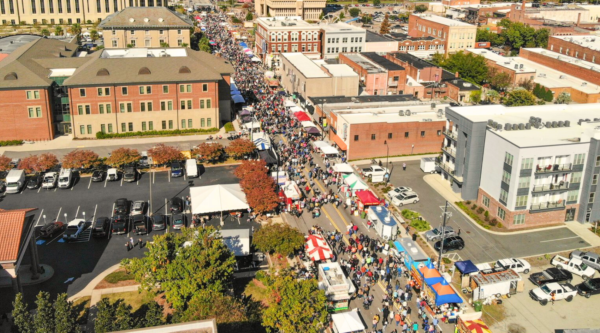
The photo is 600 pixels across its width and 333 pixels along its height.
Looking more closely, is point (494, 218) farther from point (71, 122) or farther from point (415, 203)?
point (71, 122)

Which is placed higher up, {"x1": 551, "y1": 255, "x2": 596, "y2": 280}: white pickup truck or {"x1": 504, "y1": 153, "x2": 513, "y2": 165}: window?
{"x1": 504, "y1": 153, "x2": 513, "y2": 165}: window

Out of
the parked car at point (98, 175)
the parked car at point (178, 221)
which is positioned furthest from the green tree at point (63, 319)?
the parked car at point (98, 175)

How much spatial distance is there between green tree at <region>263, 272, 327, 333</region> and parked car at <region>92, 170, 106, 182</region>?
3427cm

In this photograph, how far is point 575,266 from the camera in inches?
1876

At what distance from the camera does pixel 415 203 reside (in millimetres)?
60031

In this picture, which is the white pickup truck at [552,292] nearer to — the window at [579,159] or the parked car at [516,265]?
the parked car at [516,265]

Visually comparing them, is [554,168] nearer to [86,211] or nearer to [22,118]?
[86,211]

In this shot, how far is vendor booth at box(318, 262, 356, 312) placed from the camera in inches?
1630

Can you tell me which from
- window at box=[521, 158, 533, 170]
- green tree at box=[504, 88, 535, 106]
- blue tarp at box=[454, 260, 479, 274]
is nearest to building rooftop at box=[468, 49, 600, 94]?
green tree at box=[504, 88, 535, 106]

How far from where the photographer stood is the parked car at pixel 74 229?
5075cm

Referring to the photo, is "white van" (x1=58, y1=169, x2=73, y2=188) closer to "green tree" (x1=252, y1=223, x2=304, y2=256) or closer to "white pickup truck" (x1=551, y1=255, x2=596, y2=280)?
"green tree" (x1=252, y1=223, x2=304, y2=256)

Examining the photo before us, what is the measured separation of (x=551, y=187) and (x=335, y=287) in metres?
25.9

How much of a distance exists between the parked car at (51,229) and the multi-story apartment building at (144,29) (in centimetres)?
7591

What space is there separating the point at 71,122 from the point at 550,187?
60.0m
